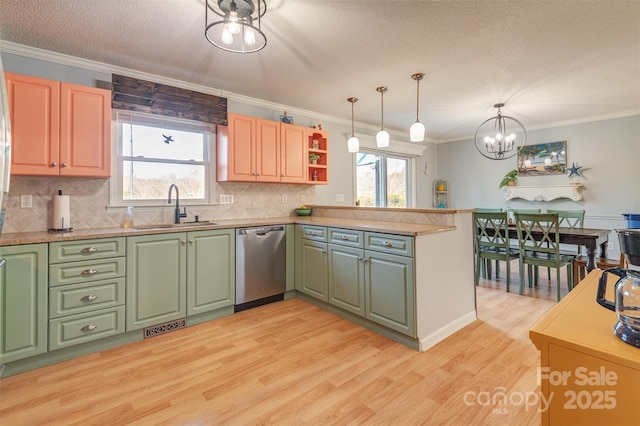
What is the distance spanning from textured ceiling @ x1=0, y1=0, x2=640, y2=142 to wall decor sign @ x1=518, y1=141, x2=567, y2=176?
1.25m

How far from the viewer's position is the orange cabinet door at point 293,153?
12.4 ft

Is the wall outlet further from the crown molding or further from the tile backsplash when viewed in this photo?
the crown molding

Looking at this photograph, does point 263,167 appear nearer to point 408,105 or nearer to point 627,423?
point 408,105

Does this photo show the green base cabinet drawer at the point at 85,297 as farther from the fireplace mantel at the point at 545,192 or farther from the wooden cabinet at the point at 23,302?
the fireplace mantel at the point at 545,192

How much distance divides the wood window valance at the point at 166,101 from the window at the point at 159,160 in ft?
0.57

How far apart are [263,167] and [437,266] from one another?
2.20 meters

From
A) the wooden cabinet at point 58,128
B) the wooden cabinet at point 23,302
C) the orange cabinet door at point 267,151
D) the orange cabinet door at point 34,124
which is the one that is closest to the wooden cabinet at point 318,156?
the orange cabinet door at point 267,151

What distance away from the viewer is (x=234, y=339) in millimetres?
2537

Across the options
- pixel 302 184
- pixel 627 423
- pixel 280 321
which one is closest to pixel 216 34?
pixel 302 184

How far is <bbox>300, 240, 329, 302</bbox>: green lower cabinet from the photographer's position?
3.13m

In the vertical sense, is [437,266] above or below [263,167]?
below

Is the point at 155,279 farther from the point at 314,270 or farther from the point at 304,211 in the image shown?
the point at 304,211

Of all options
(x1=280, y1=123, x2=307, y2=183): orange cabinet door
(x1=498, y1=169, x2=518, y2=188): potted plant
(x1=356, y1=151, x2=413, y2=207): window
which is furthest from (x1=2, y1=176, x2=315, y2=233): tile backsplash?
(x1=498, y1=169, x2=518, y2=188): potted plant

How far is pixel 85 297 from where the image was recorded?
228 centimetres
